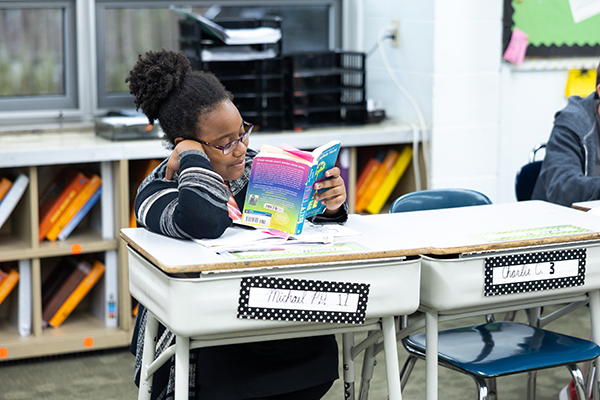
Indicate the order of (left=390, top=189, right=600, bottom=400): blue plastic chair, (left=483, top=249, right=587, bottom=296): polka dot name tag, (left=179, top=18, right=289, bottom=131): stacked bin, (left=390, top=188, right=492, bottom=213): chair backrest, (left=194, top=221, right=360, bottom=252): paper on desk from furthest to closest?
(left=179, top=18, right=289, bottom=131): stacked bin
(left=390, top=188, right=492, bottom=213): chair backrest
(left=390, top=189, right=600, bottom=400): blue plastic chair
(left=483, top=249, right=587, bottom=296): polka dot name tag
(left=194, top=221, right=360, bottom=252): paper on desk

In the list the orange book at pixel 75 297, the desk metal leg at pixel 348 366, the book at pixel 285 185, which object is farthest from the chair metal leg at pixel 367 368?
the orange book at pixel 75 297

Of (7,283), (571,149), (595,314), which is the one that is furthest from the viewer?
(7,283)

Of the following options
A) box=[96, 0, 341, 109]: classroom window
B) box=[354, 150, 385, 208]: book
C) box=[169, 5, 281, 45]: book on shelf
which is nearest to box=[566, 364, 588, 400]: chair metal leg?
box=[354, 150, 385, 208]: book

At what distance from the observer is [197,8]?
3.58m

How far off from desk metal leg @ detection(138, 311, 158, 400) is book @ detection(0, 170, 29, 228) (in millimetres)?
1291

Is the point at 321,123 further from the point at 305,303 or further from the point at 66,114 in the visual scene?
the point at 305,303

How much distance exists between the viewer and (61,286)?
3141mm

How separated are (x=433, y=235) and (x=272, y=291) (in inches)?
18.6

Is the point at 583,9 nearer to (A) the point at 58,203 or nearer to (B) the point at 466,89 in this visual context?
(B) the point at 466,89

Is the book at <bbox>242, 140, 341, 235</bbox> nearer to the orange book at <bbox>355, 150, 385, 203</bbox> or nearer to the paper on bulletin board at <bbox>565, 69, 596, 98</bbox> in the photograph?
the orange book at <bbox>355, 150, 385, 203</bbox>

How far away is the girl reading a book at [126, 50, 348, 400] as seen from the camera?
1.74 meters

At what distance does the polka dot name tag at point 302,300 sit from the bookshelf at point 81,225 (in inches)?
55.8

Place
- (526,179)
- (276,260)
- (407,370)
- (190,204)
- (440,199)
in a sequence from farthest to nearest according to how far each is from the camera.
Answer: (526,179) < (440,199) < (407,370) < (190,204) < (276,260)

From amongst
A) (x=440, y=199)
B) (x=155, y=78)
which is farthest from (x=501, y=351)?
(x=155, y=78)
